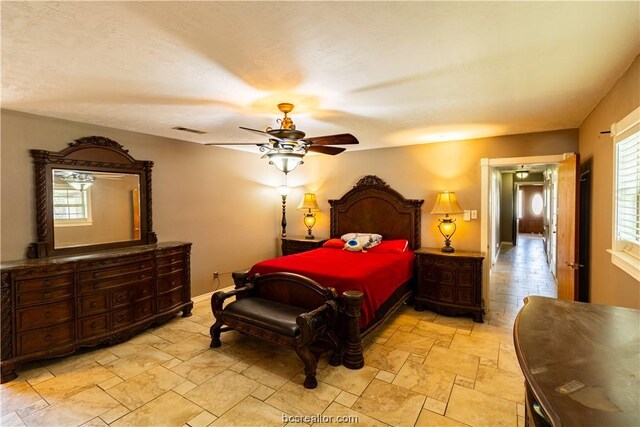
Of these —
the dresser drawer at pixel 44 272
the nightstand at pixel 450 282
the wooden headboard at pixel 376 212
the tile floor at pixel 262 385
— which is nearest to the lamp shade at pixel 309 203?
the wooden headboard at pixel 376 212

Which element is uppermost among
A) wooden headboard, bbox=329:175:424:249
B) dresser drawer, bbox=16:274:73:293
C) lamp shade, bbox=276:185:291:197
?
lamp shade, bbox=276:185:291:197

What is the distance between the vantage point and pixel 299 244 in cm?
535

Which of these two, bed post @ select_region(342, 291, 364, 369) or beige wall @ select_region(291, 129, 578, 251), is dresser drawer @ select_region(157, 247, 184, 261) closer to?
bed post @ select_region(342, 291, 364, 369)

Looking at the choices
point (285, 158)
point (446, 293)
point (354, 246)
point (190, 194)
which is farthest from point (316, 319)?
point (190, 194)

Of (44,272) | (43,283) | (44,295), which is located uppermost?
(44,272)

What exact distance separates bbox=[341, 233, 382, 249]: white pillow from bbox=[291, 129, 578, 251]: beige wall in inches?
29.0

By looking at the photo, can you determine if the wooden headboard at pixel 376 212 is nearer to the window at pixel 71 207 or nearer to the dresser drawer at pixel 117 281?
the dresser drawer at pixel 117 281

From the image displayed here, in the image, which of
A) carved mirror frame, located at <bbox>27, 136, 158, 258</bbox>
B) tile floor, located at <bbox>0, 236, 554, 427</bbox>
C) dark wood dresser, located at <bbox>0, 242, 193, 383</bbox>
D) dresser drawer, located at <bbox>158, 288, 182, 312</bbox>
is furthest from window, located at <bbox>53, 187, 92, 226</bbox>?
tile floor, located at <bbox>0, 236, 554, 427</bbox>

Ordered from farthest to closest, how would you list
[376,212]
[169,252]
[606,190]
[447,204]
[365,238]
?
[376,212] → [365,238] → [447,204] → [169,252] → [606,190]

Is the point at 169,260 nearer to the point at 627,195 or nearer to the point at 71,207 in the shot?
the point at 71,207

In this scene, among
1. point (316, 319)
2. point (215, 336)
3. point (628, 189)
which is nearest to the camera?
point (628, 189)

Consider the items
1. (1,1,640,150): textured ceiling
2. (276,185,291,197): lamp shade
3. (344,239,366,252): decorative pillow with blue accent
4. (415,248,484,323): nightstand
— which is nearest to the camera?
(1,1,640,150): textured ceiling

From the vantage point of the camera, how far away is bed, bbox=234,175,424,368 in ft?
9.31

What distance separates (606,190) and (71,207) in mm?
5222
